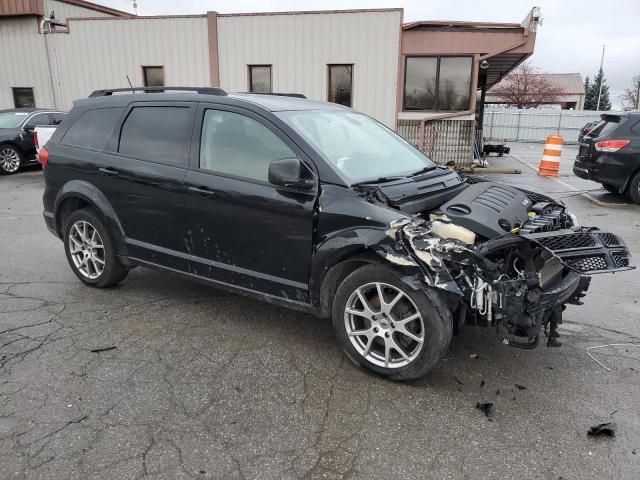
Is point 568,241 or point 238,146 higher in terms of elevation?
point 238,146

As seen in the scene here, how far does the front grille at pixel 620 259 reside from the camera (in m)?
3.09

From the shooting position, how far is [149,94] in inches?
174

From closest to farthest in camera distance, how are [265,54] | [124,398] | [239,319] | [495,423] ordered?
[495,423], [124,398], [239,319], [265,54]

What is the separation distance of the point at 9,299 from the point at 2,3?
1684 centimetres

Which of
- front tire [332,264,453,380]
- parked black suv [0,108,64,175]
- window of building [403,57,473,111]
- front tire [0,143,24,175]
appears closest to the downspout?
parked black suv [0,108,64,175]

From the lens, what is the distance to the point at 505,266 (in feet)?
10.2

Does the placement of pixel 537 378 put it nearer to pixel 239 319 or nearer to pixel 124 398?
pixel 239 319

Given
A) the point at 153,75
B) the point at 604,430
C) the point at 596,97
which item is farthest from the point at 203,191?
the point at 596,97

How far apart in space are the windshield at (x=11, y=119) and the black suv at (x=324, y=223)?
10.4m

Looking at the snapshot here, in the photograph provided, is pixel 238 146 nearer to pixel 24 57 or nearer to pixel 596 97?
pixel 24 57

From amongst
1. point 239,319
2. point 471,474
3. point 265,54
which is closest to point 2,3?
point 265,54

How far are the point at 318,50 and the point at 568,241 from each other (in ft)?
43.5

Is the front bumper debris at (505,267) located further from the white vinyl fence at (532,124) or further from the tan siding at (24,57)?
the white vinyl fence at (532,124)

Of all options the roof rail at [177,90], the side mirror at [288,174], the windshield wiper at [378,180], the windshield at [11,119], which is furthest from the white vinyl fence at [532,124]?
the side mirror at [288,174]
